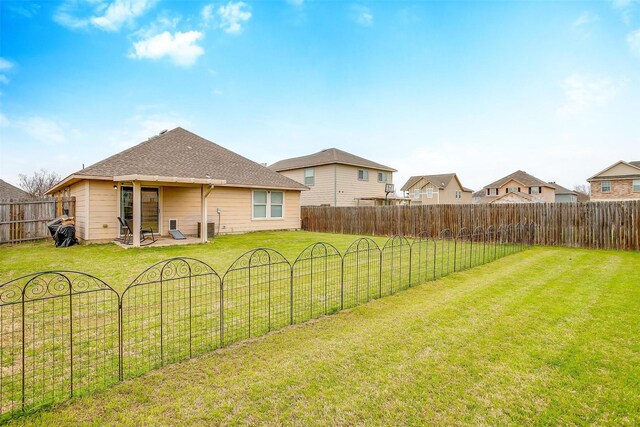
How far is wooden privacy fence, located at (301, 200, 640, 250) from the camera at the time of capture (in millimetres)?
11031

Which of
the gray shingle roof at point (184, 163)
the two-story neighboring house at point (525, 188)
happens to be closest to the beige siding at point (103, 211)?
the gray shingle roof at point (184, 163)

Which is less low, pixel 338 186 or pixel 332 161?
pixel 332 161

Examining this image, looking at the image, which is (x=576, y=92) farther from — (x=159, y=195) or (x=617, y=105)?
(x=159, y=195)

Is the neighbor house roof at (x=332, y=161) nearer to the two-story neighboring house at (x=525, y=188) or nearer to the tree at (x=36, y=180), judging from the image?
the two-story neighboring house at (x=525, y=188)

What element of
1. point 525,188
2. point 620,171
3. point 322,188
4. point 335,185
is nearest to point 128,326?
point 335,185

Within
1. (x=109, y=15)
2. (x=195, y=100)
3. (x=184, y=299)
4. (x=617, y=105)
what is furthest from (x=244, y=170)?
(x=617, y=105)

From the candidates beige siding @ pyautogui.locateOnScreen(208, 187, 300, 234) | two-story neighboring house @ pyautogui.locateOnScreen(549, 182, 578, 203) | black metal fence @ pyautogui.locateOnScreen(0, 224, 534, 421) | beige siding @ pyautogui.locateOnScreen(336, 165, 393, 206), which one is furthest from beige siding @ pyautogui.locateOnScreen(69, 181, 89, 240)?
two-story neighboring house @ pyautogui.locateOnScreen(549, 182, 578, 203)

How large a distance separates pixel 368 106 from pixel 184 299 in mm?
15996

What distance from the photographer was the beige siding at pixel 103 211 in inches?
441

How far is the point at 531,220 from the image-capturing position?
12.7m

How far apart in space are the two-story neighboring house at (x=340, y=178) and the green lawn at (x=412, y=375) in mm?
19666

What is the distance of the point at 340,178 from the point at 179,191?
13.4 meters

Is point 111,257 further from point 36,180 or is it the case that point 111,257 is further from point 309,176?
point 36,180

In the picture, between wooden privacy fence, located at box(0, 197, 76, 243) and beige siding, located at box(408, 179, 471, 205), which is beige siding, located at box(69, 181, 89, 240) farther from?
beige siding, located at box(408, 179, 471, 205)
